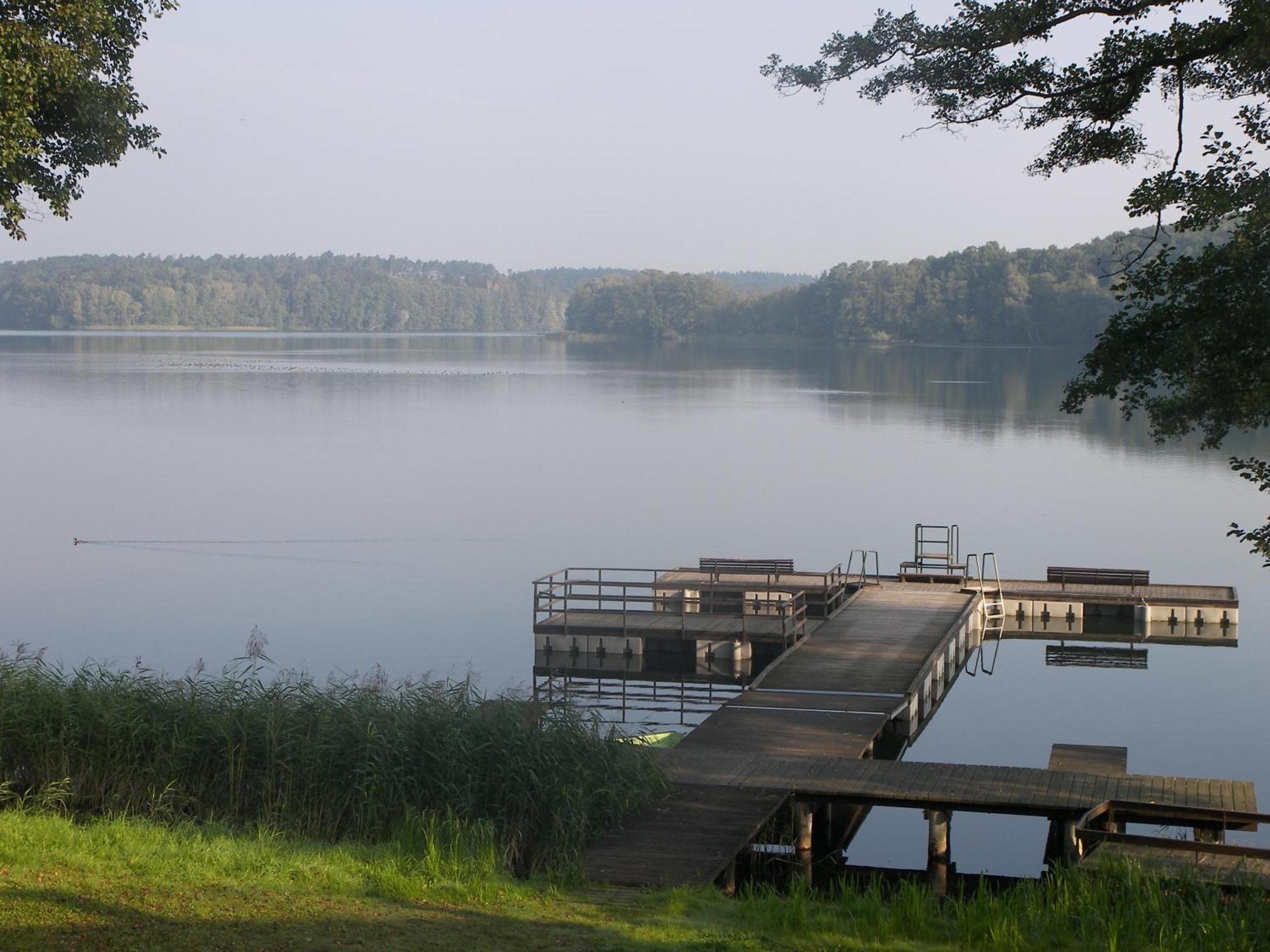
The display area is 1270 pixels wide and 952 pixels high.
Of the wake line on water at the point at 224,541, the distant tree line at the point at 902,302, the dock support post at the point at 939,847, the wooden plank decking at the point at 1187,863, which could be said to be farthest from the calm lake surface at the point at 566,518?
the distant tree line at the point at 902,302

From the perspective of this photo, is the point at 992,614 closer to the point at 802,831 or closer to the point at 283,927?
the point at 802,831

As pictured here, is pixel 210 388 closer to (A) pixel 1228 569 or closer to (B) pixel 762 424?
(B) pixel 762 424

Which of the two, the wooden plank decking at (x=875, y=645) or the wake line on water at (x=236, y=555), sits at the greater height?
the wooden plank decking at (x=875, y=645)

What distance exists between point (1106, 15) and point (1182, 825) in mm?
5617

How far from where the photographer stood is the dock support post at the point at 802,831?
11.0 meters

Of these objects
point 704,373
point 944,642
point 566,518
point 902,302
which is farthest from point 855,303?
point 944,642

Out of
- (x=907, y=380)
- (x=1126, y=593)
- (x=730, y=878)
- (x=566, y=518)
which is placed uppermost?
(x=907, y=380)

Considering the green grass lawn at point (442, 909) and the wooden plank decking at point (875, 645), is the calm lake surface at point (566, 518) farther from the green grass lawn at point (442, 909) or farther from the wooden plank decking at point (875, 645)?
the green grass lawn at point (442, 909)

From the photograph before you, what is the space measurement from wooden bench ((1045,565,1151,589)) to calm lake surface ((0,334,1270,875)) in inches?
77.0

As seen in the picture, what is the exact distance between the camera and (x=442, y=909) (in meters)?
7.64

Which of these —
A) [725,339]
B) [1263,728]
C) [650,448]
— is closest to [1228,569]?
[1263,728]

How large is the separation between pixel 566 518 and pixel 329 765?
25.8 metres

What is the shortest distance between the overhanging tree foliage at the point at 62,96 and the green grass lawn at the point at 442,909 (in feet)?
17.1

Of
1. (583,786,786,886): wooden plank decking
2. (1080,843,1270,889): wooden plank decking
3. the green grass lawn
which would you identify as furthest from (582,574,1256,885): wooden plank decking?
(1080,843,1270,889): wooden plank decking
